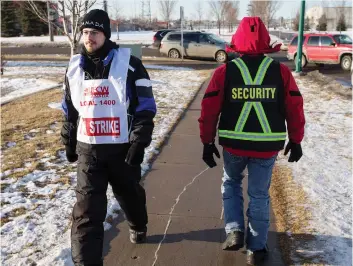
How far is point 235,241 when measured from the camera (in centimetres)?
304

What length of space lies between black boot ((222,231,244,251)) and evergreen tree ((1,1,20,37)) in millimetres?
49097

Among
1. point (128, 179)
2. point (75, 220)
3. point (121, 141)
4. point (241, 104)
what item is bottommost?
point (75, 220)

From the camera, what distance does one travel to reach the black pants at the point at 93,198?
2775 millimetres

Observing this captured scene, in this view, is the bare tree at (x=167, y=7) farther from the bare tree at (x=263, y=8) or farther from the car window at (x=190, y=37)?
the car window at (x=190, y=37)

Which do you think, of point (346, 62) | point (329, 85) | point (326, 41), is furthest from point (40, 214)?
point (326, 41)

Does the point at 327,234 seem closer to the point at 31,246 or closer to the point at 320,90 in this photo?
the point at 31,246

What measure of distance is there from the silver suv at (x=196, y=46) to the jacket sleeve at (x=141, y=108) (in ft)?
60.3

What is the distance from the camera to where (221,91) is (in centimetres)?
285

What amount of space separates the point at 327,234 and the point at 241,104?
4.77ft

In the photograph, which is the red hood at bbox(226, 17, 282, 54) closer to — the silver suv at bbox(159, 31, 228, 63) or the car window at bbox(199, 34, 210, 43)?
the silver suv at bbox(159, 31, 228, 63)

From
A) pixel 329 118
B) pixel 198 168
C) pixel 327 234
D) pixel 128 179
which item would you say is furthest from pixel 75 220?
pixel 329 118

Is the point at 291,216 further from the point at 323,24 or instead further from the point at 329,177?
the point at 323,24

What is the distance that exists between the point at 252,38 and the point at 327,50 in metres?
16.8

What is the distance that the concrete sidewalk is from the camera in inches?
123
